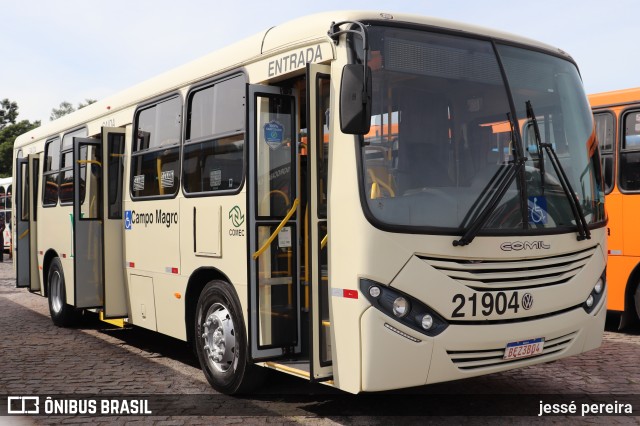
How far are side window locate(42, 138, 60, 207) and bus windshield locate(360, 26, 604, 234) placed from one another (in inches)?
277

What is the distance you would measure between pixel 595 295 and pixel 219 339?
3153mm

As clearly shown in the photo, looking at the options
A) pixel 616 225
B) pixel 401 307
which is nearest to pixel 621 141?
pixel 616 225

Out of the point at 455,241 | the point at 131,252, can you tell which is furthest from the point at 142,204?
the point at 455,241

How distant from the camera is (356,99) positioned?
482 centimetres

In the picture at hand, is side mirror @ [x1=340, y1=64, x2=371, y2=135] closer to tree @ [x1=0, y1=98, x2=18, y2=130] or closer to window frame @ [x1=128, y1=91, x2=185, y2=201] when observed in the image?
window frame @ [x1=128, y1=91, x2=185, y2=201]

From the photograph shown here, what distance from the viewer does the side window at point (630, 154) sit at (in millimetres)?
9227

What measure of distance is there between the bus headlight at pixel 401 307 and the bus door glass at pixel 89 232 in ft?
16.0

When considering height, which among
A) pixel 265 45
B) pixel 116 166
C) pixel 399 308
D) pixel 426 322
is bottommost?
pixel 426 322

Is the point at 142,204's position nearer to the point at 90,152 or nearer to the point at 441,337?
the point at 90,152

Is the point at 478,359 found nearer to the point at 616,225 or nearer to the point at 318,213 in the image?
the point at 318,213

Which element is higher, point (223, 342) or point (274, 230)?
point (274, 230)

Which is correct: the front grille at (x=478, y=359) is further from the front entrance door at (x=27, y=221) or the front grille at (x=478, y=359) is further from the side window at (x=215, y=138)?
the front entrance door at (x=27, y=221)

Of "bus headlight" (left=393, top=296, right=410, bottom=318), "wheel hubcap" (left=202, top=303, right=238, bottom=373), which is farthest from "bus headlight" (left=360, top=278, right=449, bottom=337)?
"wheel hubcap" (left=202, top=303, right=238, bottom=373)

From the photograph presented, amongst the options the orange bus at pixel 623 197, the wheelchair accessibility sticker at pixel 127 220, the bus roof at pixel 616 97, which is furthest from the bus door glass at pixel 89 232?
the bus roof at pixel 616 97
